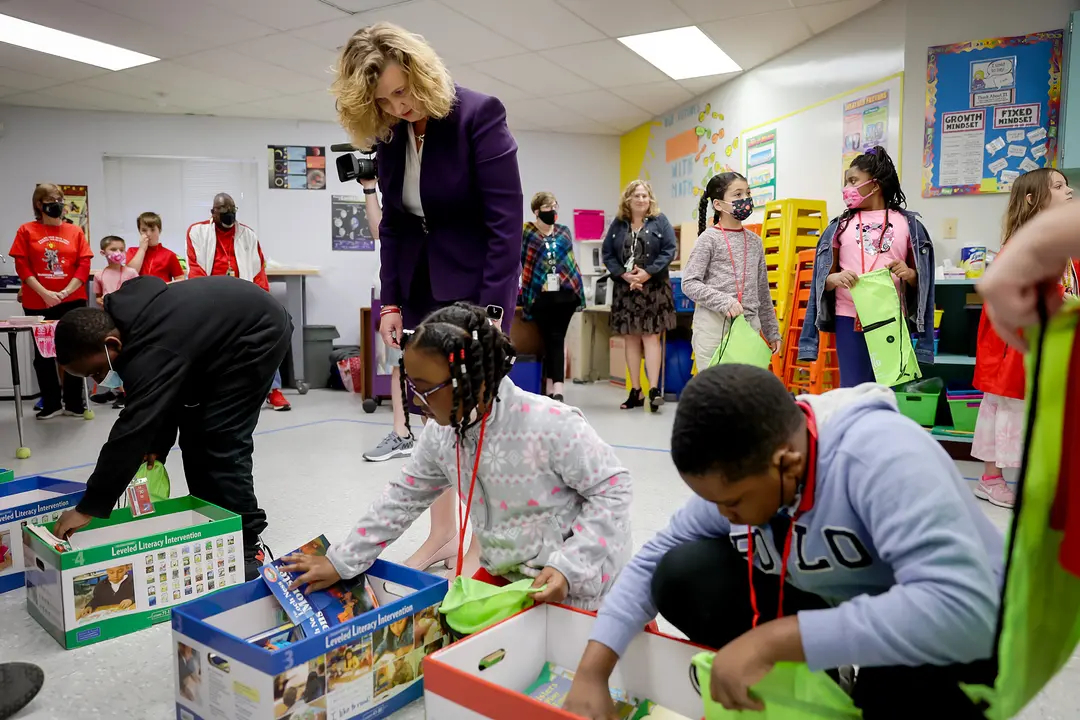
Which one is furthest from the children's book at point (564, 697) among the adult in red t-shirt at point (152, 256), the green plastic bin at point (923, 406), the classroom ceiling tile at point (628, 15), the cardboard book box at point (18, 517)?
the adult in red t-shirt at point (152, 256)

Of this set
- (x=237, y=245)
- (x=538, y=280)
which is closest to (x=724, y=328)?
(x=538, y=280)

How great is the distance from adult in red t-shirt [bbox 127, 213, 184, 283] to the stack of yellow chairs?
390 centimetres

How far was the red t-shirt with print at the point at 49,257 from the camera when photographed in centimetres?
437

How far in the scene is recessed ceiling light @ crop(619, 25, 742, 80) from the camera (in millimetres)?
4754

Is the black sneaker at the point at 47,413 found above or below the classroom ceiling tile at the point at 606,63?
below

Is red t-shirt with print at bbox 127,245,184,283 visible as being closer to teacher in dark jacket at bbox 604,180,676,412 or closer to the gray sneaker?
the gray sneaker

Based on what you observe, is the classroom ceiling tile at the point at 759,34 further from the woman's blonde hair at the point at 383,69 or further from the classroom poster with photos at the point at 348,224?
the classroom poster with photos at the point at 348,224

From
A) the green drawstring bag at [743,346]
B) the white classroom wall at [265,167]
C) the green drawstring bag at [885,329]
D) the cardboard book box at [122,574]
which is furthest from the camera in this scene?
the white classroom wall at [265,167]

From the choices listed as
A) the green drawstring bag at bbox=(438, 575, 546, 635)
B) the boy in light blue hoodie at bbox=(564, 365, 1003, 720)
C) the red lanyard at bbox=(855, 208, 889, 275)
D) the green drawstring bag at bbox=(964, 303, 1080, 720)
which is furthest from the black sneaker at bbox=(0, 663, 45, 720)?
the red lanyard at bbox=(855, 208, 889, 275)

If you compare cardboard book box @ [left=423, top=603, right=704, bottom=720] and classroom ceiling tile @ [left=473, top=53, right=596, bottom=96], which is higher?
classroom ceiling tile @ [left=473, top=53, right=596, bottom=96]

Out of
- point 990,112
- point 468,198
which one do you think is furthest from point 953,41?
point 468,198

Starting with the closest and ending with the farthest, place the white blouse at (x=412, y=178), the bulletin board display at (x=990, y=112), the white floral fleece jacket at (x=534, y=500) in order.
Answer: the white floral fleece jacket at (x=534, y=500), the white blouse at (x=412, y=178), the bulletin board display at (x=990, y=112)

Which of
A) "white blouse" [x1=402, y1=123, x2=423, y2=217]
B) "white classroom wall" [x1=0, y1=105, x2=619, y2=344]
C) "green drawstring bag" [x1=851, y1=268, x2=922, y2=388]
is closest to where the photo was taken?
"white blouse" [x1=402, y1=123, x2=423, y2=217]

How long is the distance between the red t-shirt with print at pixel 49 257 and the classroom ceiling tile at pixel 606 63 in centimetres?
316
